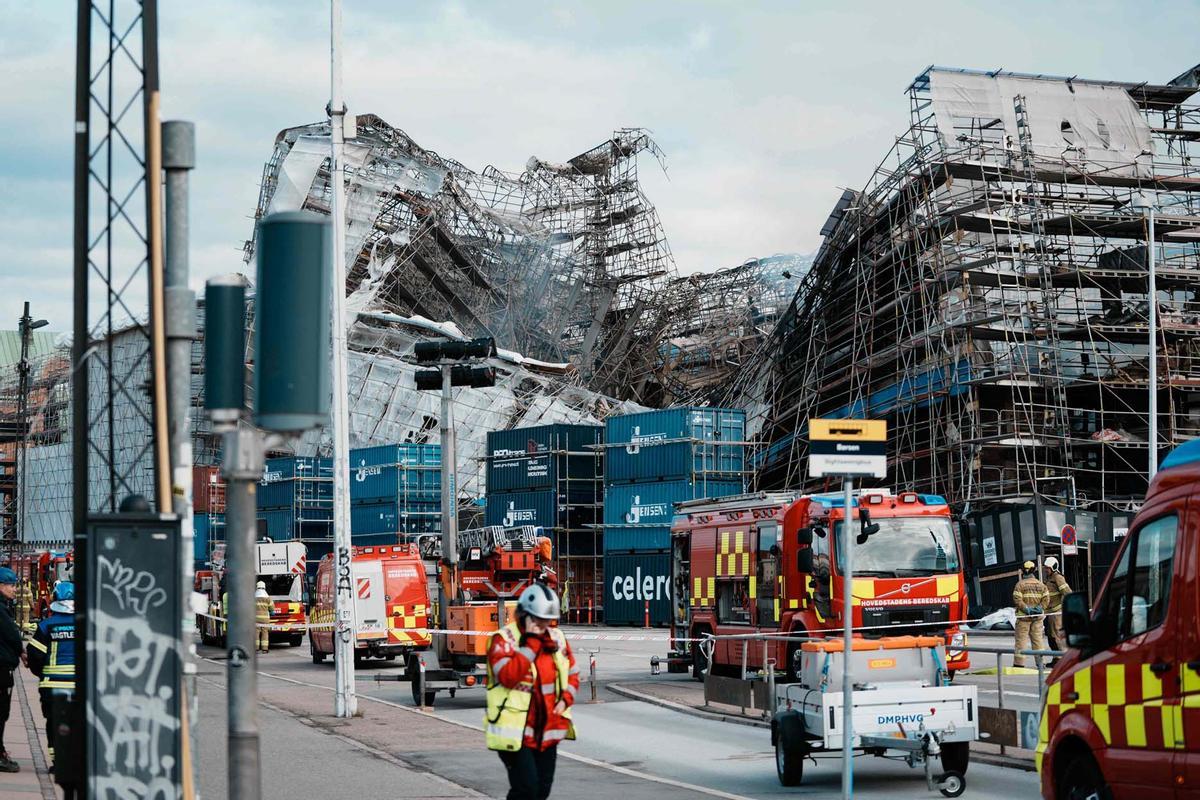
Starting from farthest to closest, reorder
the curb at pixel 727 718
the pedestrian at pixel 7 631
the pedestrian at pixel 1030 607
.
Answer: the pedestrian at pixel 1030 607 → the curb at pixel 727 718 → the pedestrian at pixel 7 631

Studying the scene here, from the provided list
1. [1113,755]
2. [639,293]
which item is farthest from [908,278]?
[1113,755]

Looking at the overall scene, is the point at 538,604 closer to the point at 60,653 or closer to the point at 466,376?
the point at 60,653

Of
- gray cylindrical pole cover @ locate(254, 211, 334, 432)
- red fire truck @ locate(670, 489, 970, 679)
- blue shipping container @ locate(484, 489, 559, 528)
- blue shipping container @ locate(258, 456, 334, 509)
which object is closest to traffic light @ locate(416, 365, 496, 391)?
red fire truck @ locate(670, 489, 970, 679)

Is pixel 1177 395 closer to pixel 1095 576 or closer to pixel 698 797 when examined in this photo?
pixel 1095 576

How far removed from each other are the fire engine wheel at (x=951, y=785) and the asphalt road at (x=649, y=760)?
0.15 m

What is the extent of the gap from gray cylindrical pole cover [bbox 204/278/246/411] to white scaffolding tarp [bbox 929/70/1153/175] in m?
45.4

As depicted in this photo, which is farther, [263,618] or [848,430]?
[263,618]

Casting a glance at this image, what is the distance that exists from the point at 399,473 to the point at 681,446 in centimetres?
1351

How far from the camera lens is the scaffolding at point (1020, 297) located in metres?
44.9

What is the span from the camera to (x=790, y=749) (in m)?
13.9

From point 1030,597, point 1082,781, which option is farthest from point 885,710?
point 1030,597

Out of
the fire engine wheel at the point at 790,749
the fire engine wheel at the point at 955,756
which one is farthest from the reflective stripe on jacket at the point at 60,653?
the fire engine wheel at the point at 955,756

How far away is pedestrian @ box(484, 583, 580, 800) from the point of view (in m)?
9.01

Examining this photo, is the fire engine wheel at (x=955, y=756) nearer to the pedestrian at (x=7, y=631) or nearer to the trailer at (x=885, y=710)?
the trailer at (x=885, y=710)
